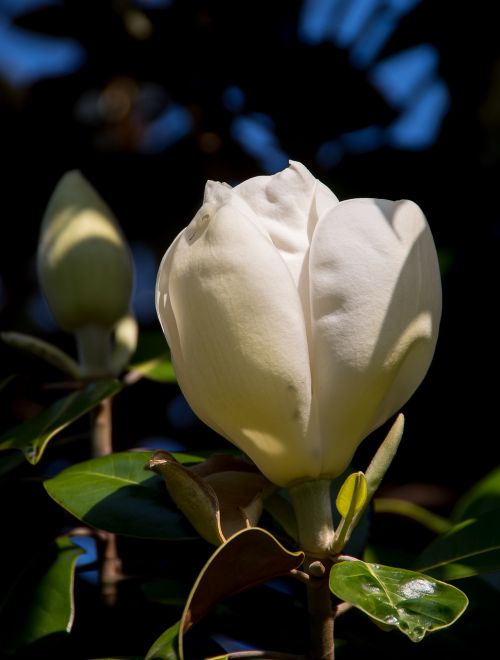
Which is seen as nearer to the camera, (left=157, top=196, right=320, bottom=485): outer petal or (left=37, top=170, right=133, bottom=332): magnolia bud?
(left=157, top=196, right=320, bottom=485): outer petal

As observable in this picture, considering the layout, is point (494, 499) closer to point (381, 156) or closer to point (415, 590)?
point (415, 590)

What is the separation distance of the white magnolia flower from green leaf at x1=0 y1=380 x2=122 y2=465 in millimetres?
308

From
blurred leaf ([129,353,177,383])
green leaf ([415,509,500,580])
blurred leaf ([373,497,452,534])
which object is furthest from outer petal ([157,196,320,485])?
blurred leaf ([373,497,452,534])

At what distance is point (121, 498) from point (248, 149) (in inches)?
42.8

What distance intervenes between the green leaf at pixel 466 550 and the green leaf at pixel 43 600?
396 mm

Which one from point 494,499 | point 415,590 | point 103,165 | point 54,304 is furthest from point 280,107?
point 415,590

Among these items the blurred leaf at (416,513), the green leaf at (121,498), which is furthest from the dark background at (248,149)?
the green leaf at (121,498)

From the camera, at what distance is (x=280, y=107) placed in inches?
70.9

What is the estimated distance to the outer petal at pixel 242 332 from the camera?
0.67 metres

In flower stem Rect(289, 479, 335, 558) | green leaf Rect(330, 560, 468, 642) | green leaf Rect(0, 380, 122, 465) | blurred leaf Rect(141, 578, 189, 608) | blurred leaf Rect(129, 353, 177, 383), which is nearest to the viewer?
green leaf Rect(330, 560, 468, 642)

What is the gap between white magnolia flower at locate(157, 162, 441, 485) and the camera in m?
0.68

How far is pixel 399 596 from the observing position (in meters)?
0.67

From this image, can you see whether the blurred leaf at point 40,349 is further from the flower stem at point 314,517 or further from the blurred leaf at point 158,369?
the flower stem at point 314,517

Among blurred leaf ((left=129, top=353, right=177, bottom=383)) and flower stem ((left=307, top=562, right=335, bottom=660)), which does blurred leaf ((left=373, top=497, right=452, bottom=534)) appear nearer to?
blurred leaf ((left=129, top=353, right=177, bottom=383))
